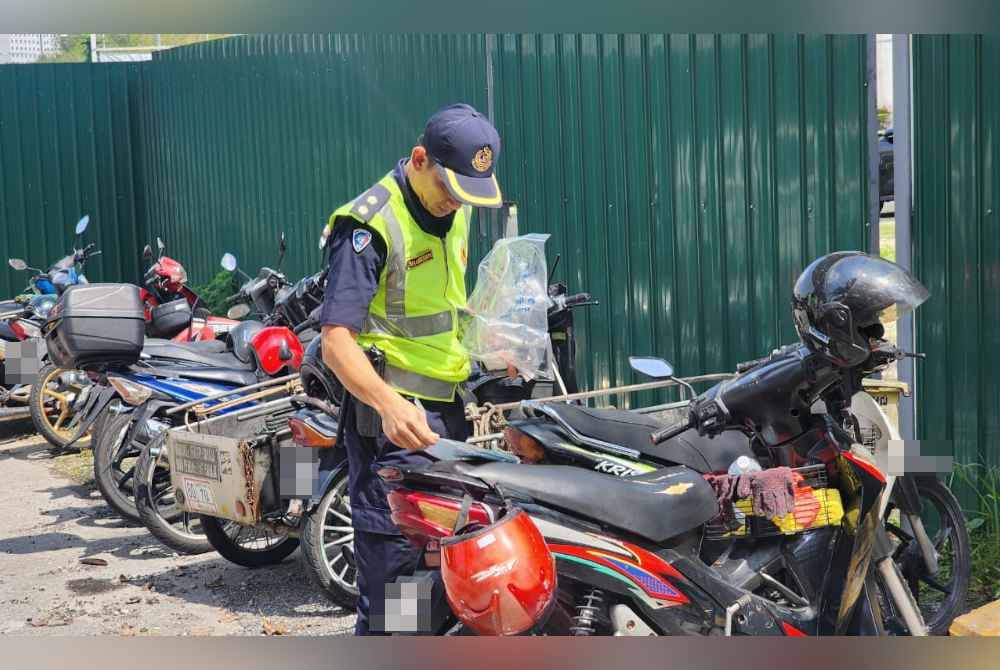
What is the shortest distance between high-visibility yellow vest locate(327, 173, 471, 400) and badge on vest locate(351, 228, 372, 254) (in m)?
0.04

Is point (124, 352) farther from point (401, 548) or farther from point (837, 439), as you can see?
point (837, 439)

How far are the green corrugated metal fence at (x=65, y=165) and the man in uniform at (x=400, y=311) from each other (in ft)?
32.9

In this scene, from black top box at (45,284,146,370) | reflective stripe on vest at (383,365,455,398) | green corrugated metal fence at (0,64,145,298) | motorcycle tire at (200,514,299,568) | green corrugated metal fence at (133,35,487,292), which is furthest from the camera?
green corrugated metal fence at (0,64,145,298)

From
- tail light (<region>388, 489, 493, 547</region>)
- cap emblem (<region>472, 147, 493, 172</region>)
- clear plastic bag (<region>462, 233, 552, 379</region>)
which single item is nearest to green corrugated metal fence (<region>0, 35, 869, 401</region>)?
clear plastic bag (<region>462, 233, 552, 379</region>)

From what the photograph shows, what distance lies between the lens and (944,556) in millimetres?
4727

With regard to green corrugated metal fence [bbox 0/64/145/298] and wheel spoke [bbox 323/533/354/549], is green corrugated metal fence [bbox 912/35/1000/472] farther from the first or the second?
green corrugated metal fence [bbox 0/64/145/298]

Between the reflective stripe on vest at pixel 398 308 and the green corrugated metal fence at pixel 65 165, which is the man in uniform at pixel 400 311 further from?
the green corrugated metal fence at pixel 65 165

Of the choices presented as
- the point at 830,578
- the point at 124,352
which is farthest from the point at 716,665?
the point at 124,352

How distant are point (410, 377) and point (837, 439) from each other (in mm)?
1324

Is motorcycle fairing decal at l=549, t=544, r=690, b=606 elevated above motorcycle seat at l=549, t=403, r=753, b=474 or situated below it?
below

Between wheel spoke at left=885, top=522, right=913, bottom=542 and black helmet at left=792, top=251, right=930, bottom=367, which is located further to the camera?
wheel spoke at left=885, top=522, right=913, bottom=542

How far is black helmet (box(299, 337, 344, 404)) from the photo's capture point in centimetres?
528

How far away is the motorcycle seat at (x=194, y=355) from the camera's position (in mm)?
6934

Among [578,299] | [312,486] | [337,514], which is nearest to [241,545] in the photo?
[312,486]
